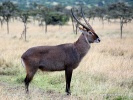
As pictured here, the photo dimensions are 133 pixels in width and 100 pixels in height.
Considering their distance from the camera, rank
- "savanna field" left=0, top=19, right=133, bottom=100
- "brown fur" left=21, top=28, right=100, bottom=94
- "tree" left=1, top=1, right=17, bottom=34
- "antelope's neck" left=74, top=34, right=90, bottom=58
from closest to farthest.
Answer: "savanna field" left=0, top=19, right=133, bottom=100, "brown fur" left=21, top=28, right=100, bottom=94, "antelope's neck" left=74, top=34, right=90, bottom=58, "tree" left=1, top=1, right=17, bottom=34

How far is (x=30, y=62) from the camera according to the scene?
724 cm

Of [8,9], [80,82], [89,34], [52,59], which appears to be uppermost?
[89,34]

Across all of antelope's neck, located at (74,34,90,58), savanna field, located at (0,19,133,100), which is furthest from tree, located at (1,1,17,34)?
antelope's neck, located at (74,34,90,58)

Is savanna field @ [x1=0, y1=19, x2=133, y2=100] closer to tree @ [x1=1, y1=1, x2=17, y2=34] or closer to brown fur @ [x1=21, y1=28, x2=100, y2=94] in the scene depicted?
brown fur @ [x1=21, y1=28, x2=100, y2=94]

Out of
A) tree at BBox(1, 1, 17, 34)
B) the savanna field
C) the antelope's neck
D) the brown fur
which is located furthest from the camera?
tree at BBox(1, 1, 17, 34)

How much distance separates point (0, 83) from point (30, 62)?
6.10 ft

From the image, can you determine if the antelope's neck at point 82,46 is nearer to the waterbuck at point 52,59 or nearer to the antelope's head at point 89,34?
the waterbuck at point 52,59

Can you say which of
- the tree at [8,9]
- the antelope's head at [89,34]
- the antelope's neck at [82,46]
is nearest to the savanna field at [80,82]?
the antelope's neck at [82,46]

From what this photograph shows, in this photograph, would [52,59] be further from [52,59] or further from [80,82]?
[80,82]

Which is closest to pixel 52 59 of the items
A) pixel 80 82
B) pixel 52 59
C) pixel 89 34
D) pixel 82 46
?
pixel 52 59

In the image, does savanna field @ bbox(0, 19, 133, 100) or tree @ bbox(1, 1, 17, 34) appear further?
tree @ bbox(1, 1, 17, 34)

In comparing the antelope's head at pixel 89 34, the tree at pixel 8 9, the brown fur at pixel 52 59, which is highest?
the antelope's head at pixel 89 34

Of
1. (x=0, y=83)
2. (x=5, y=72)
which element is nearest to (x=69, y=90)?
(x=0, y=83)

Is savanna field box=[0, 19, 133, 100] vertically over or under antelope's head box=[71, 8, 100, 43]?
under
